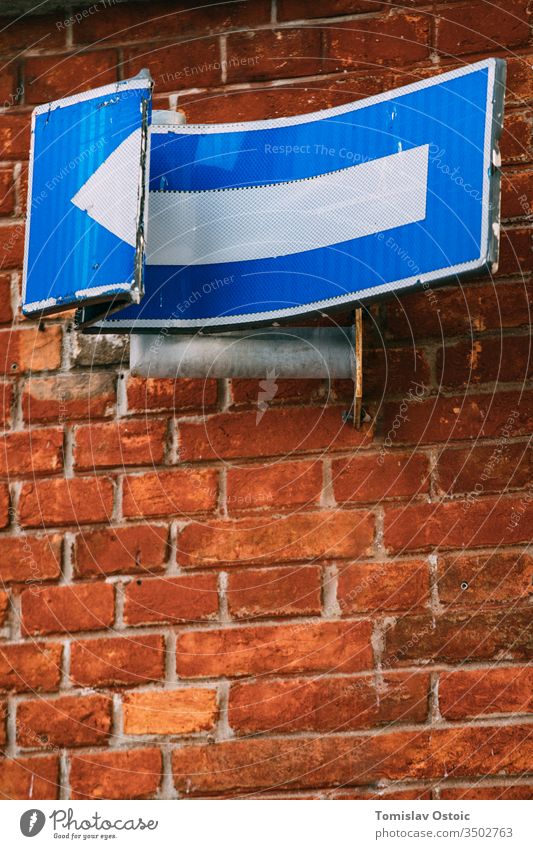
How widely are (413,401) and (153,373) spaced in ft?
1.01

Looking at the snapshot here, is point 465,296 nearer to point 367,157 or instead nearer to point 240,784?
point 367,157

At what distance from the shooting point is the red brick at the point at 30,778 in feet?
4.73

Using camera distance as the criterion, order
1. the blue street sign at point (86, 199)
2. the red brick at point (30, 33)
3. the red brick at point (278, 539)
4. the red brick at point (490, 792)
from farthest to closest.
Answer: the red brick at point (30, 33) → the red brick at point (278, 539) → the red brick at point (490, 792) → the blue street sign at point (86, 199)

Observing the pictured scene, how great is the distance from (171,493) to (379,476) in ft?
0.82

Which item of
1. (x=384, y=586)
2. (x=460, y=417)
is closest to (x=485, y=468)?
(x=460, y=417)

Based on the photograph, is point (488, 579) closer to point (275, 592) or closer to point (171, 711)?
point (275, 592)

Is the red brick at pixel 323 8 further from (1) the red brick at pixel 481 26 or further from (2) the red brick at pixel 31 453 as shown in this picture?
(2) the red brick at pixel 31 453

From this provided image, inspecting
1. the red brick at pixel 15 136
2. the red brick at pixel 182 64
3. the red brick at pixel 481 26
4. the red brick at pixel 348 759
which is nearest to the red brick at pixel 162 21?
the red brick at pixel 182 64

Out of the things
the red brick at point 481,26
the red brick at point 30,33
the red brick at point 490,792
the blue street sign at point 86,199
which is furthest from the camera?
the red brick at point 30,33

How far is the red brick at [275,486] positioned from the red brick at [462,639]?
0.63 feet

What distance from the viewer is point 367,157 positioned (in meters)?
1.30

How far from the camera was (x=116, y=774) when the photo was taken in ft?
4.68
